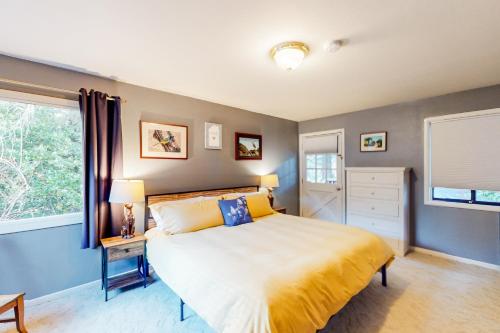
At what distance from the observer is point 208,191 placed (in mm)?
3457

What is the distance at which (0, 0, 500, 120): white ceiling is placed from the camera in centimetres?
149

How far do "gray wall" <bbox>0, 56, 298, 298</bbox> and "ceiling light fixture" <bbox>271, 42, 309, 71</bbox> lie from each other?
1771 millimetres

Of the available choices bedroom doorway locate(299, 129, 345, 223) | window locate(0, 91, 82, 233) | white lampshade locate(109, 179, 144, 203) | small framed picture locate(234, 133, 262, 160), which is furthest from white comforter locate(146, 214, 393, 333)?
bedroom doorway locate(299, 129, 345, 223)

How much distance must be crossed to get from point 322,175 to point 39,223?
4.37m

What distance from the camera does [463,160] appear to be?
3111mm

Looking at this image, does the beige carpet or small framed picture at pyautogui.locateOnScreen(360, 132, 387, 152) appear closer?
the beige carpet

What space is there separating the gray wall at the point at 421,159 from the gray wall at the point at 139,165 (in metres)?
1.56

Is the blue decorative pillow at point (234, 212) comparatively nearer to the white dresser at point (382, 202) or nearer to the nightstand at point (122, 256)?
the nightstand at point (122, 256)

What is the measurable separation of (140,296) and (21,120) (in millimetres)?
2131

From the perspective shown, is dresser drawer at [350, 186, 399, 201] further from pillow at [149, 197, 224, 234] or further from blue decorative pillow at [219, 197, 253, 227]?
pillow at [149, 197, 224, 234]

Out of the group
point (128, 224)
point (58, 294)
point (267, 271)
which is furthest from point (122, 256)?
point (267, 271)

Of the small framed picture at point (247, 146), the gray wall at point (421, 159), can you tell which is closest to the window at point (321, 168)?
the gray wall at point (421, 159)

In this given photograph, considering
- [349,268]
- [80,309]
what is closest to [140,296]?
[80,309]

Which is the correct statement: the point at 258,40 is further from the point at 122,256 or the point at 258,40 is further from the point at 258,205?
the point at 122,256
